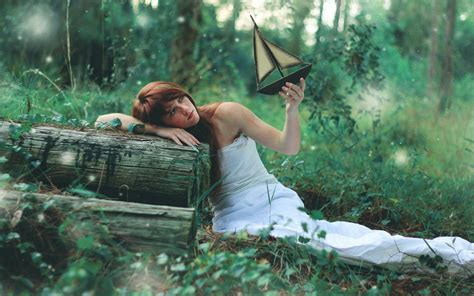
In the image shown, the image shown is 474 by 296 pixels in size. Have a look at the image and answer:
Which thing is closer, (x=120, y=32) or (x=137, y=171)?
(x=137, y=171)

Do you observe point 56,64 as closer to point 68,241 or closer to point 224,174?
point 224,174

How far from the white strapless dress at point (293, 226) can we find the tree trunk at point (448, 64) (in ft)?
18.1

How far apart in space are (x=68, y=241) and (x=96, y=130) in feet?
3.45

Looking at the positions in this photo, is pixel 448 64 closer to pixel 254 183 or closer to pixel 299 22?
pixel 299 22

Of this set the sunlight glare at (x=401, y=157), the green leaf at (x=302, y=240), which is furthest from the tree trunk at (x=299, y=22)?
the green leaf at (x=302, y=240)

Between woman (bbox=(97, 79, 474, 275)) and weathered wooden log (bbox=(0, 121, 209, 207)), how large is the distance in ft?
0.64

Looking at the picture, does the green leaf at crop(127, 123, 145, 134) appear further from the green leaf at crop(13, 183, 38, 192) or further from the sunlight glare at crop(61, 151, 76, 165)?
the green leaf at crop(13, 183, 38, 192)

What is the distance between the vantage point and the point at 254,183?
407cm

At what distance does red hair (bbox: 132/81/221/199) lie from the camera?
148 inches

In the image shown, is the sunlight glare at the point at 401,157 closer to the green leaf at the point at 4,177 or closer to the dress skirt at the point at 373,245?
the dress skirt at the point at 373,245

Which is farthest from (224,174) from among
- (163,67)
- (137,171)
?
(163,67)

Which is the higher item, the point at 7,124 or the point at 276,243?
the point at 7,124

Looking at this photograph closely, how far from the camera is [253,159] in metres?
4.09

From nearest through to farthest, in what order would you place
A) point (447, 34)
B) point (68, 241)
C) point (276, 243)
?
point (68, 241)
point (276, 243)
point (447, 34)
